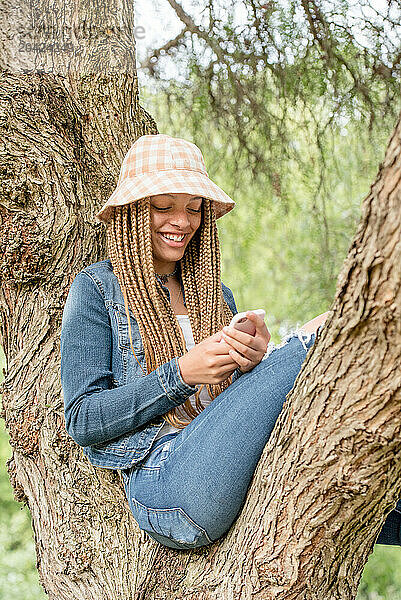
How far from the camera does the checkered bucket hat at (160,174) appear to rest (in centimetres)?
166

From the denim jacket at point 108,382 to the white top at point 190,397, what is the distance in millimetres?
32

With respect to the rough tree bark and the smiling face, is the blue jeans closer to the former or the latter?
the rough tree bark

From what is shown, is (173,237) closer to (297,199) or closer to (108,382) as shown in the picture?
(108,382)

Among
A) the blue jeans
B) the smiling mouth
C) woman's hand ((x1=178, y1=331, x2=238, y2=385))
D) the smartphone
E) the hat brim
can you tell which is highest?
the hat brim

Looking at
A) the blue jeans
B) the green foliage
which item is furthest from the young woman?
the green foliage

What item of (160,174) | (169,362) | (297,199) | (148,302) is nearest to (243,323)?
(169,362)

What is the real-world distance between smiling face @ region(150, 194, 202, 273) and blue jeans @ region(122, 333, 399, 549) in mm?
446

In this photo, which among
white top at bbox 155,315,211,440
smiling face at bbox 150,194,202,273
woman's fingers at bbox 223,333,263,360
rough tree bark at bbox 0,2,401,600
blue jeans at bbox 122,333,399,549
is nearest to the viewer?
rough tree bark at bbox 0,2,401,600

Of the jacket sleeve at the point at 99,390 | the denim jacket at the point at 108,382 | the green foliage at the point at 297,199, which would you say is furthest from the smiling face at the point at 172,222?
the green foliage at the point at 297,199

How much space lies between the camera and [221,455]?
132 cm

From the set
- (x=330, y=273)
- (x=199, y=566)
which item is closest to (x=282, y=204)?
(x=330, y=273)

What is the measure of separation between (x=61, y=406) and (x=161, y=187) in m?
0.63

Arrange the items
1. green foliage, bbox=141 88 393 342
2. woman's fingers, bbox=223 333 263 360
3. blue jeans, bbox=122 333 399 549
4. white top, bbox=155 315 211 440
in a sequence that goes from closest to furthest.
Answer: blue jeans, bbox=122 333 399 549 < woman's fingers, bbox=223 333 263 360 < white top, bbox=155 315 211 440 < green foliage, bbox=141 88 393 342

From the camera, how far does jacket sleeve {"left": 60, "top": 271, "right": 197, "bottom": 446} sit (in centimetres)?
147
